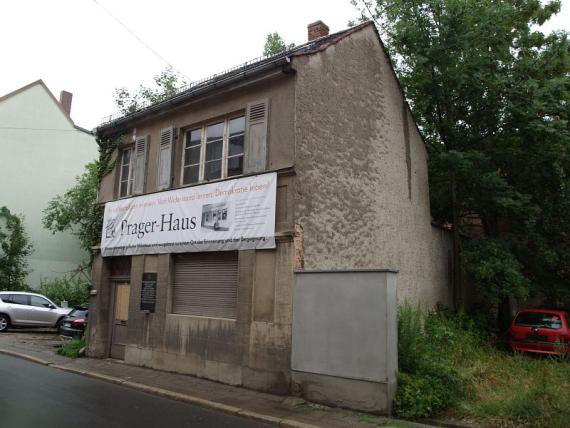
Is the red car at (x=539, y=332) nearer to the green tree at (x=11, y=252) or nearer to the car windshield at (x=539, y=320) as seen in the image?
the car windshield at (x=539, y=320)

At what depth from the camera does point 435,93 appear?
17.2m

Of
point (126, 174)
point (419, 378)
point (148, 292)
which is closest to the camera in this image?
point (419, 378)

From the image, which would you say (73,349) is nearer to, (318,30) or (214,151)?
(214,151)

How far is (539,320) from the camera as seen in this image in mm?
13523

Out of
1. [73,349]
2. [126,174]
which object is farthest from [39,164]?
[73,349]

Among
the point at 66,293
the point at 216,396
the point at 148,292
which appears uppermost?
the point at 148,292

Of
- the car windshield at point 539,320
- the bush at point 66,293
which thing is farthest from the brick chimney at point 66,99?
the car windshield at point 539,320

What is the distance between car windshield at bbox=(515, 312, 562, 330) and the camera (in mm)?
13203

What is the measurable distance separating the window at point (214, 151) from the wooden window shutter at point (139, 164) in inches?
60.9

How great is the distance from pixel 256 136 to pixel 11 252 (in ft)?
71.0

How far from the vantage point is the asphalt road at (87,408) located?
681 cm

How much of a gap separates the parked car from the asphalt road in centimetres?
1009

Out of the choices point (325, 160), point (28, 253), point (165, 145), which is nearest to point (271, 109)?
point (325, 160)

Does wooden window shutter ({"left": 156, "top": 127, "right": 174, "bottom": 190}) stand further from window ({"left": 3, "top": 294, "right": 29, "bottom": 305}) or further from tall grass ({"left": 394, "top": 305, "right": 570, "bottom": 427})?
window ({"left": 3, "top": 294, "right": 29, "bottom": 305})
